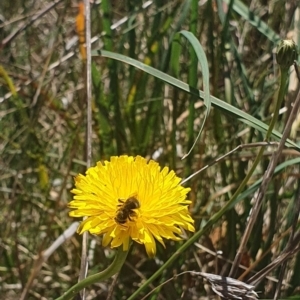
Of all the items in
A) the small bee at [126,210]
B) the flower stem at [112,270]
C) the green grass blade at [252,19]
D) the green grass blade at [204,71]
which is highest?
the green grass blade at [252,19]

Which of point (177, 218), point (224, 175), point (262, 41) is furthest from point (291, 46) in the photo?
point (262, 41)

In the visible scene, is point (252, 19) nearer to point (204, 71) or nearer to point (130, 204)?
point (204, 71)

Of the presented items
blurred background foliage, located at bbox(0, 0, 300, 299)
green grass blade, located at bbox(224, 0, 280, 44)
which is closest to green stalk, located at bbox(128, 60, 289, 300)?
blurred background foliage, located at bbox(0, 0, 300, 299)

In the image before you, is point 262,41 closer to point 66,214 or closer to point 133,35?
point 133,35

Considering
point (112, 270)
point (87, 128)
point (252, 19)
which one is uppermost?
point (252, 19)

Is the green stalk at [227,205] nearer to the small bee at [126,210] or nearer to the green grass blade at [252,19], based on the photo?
the small bee at [126,210]

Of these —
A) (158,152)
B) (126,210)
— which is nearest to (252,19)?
(158,152)

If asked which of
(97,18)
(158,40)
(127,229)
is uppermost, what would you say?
(97,18)

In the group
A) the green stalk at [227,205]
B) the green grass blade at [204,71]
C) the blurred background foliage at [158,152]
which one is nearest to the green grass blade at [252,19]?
the blurred background foliage at [158,152]

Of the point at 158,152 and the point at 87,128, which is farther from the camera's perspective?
the point at 158,152
